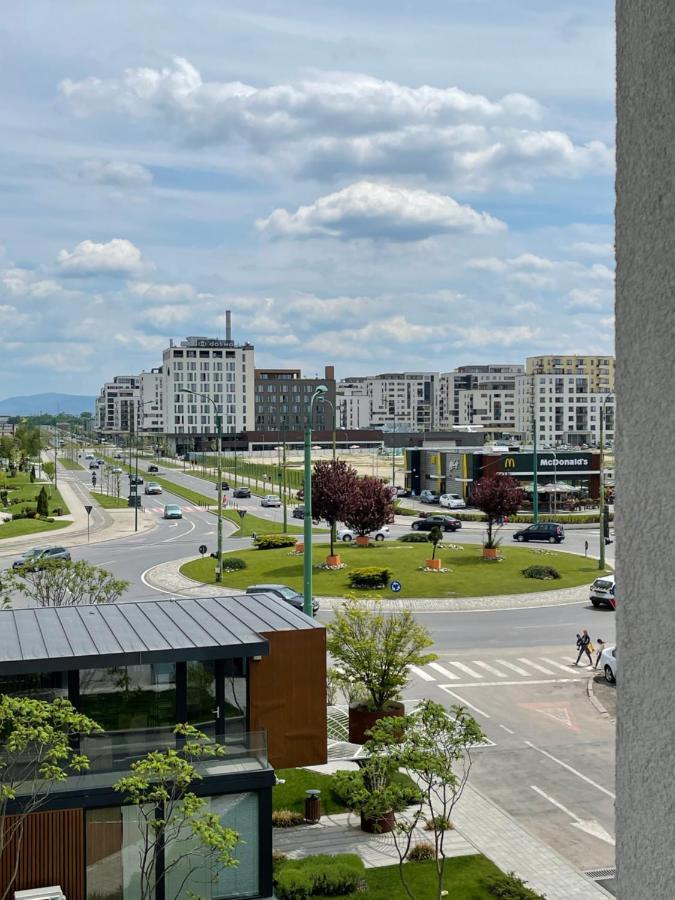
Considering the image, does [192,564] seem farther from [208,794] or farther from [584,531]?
[208,794]

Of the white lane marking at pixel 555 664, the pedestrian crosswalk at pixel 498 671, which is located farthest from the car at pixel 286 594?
the white lane marking at pixel 555 664

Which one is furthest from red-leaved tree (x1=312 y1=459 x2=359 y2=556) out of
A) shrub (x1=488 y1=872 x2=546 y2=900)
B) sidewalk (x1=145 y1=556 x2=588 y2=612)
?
shrub (x1=488 y1=872 x2=546 y2=900)

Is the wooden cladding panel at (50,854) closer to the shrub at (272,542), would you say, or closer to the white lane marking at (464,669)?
the white lane marking at (464,669)

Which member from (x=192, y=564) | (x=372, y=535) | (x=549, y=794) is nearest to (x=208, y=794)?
(x=549, y=794)

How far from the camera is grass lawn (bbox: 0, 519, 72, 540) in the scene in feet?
218

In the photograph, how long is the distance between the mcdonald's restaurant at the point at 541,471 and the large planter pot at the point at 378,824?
57.7m

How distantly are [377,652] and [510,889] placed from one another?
748 cm

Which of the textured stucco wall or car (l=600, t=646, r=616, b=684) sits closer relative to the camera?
the textured stucco wall

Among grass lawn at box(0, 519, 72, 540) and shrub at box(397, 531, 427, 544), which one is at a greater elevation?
shrub at box(397, 531, 427, 544)

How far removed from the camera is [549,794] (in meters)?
20.4

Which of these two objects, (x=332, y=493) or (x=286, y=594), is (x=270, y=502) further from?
(x=286, y=594)

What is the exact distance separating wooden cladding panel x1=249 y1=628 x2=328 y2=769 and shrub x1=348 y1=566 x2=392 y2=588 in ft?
87.2

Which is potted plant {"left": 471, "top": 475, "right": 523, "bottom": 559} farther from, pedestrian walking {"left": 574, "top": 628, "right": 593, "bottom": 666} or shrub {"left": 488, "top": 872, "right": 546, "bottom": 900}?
shrub {"left": 488, "top": 872, "right": 546, "bottom": 900}

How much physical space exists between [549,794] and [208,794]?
8.38 metres
